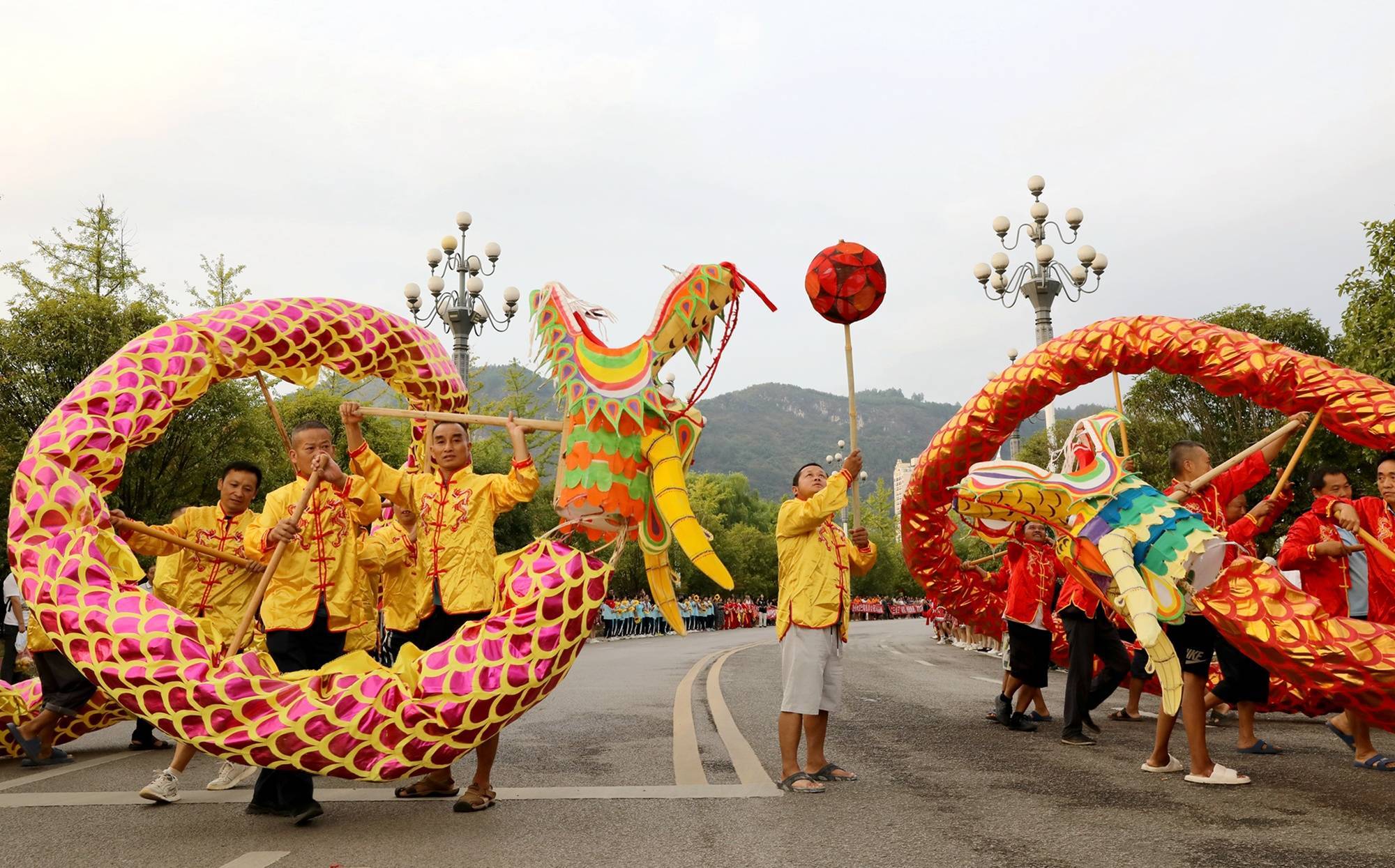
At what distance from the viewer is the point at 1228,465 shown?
257 inches

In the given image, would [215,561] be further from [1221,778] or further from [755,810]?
[1221,778]

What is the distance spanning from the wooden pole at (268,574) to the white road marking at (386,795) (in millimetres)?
856

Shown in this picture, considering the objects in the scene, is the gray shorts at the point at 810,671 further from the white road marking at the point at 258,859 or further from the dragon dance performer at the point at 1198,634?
the white road marking at the point at 258,859

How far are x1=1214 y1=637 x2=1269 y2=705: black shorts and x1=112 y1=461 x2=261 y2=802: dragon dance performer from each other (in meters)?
6.02

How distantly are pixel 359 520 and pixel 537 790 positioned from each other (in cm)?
177

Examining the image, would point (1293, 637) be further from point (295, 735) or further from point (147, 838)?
point (147, 838)

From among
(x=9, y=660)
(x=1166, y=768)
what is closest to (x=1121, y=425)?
(x=1166, y=768)

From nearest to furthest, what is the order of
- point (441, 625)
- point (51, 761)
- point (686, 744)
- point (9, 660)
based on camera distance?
1. point (441, 625)
2. point (51, 761)
3. point (686, 744)
4. point (9, 660)

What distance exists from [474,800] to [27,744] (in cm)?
352

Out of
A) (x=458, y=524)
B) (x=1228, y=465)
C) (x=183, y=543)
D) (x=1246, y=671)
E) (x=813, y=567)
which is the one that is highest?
(x=1228, y=465)

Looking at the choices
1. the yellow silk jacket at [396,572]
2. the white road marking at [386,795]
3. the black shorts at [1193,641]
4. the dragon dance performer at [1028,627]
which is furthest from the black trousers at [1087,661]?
the yellow silk jacket at [396,572]

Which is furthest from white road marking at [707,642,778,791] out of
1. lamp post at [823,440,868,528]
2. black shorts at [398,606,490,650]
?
black shorts at [398,606,490,650]

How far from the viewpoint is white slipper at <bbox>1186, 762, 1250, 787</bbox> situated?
18.9 feet

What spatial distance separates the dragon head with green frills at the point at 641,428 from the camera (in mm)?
5590
